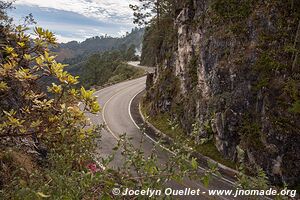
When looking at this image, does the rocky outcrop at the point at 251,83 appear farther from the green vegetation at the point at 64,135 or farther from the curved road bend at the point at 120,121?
the green vegetation at the point at 64,135

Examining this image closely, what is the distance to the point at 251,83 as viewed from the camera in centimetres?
1611

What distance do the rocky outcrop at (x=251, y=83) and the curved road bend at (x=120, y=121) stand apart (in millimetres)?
2700

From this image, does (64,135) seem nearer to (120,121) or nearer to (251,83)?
(251,83)

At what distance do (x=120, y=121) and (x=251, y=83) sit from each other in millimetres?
12755

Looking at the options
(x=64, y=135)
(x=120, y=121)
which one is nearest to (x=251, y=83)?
(x=120, y=121)

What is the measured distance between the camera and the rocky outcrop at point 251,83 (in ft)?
46.8

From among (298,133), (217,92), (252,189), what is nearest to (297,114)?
(298,133)

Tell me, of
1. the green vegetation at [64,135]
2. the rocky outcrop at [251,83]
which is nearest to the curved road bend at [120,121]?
the rocky outcrop at [251,83]

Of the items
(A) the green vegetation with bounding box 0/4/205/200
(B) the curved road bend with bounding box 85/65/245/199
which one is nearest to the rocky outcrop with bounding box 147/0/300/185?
(B) the curved road bend with bounding box 85/65/245/199

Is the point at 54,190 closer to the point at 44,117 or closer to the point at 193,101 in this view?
the point at 44,117

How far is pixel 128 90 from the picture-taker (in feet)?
132

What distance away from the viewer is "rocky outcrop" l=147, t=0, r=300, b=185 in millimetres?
14273

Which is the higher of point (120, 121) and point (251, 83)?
point (251, 83)

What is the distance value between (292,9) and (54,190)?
55.1 feet
